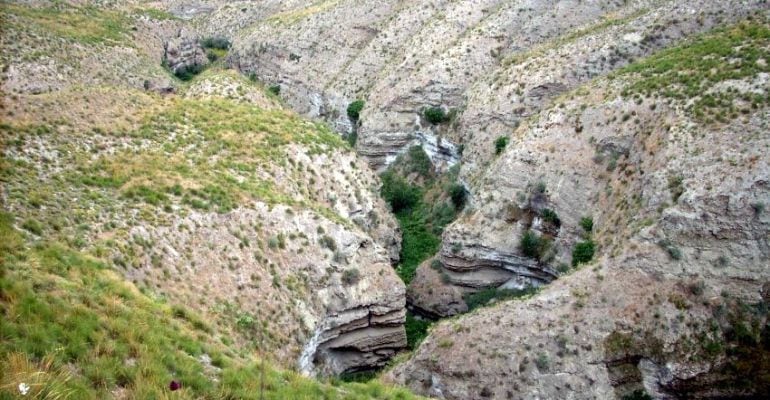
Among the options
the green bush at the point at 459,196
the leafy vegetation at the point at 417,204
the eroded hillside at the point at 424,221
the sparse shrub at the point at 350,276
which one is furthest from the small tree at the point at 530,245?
the sparse shrub at the point at 350,276

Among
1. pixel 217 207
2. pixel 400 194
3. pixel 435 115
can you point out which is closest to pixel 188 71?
pixel 435 115

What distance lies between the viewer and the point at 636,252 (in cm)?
2875

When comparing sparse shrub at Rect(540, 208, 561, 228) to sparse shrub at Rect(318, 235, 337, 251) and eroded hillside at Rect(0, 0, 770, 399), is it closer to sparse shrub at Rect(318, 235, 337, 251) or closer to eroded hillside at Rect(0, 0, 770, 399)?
eroded hillside at Rect(0, 0, 770, 399)

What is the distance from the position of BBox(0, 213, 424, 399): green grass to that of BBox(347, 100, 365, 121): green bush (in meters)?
37.7

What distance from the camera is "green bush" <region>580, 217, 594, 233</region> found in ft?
112

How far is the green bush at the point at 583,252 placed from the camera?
105 ft

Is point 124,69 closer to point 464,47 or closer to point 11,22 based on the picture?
point 11,22

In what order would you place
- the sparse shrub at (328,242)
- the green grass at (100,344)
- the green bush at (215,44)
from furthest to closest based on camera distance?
the green bush at (215,44) < the sparse shrub at (328,242) < the green grass at (100,344)

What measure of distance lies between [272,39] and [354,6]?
33.0ft

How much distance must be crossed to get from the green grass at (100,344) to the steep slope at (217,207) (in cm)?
338

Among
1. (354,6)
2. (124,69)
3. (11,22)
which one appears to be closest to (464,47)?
(354,6)

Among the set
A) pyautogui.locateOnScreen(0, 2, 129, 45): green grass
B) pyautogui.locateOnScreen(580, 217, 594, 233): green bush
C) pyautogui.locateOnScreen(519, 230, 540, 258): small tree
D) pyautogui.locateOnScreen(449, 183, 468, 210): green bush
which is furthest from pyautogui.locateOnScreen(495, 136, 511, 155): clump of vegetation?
pyautogui.locateOnScreen(0, 2, 129, 45): green grass

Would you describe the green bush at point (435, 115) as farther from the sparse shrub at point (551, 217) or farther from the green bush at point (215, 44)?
the green bush at point (215, 44)

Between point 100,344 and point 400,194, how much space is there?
34.2 m
